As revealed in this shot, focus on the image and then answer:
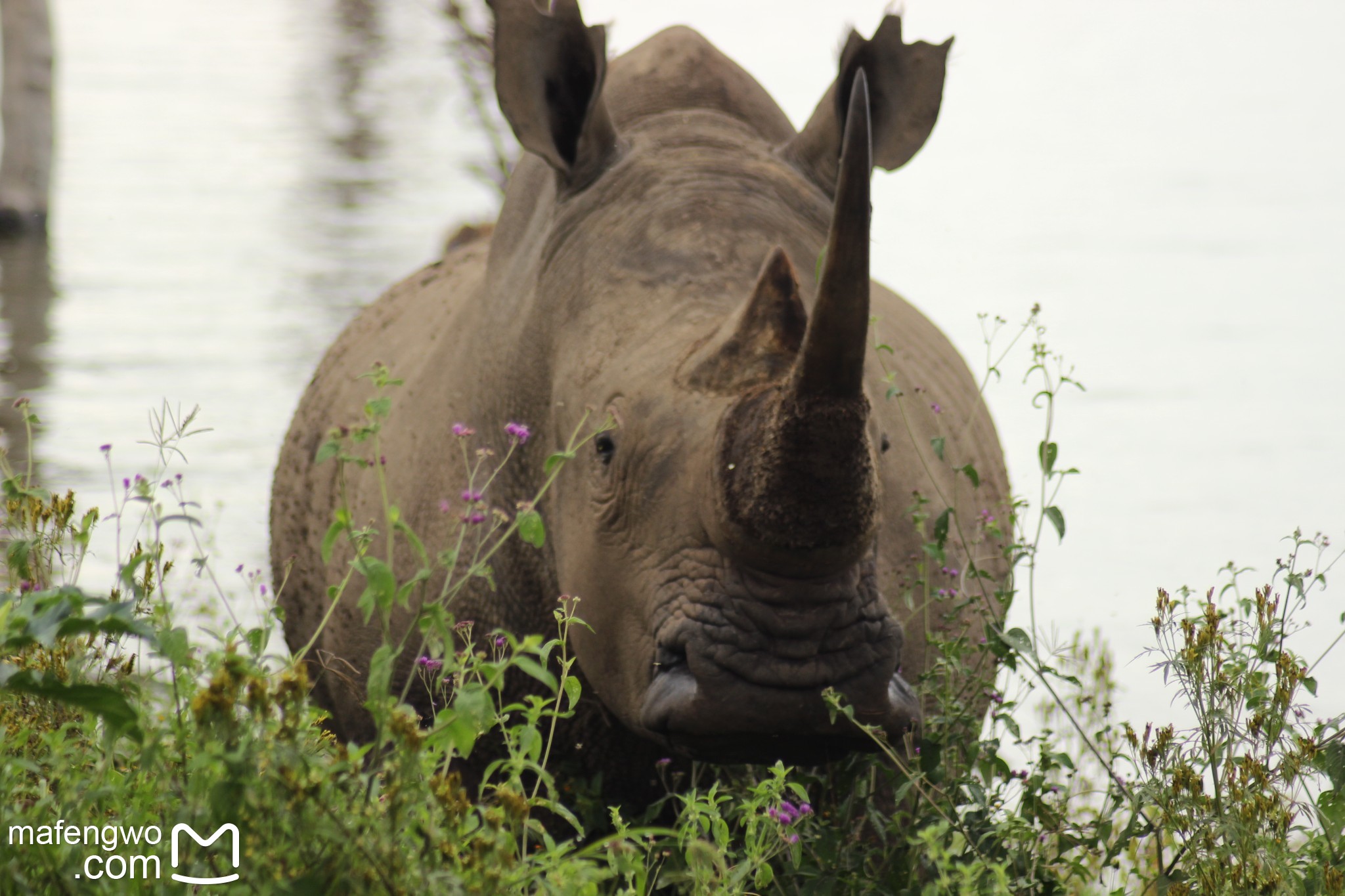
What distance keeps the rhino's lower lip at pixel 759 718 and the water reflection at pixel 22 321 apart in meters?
6.06

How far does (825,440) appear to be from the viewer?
3.19 m

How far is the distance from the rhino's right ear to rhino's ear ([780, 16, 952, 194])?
0.49 meters

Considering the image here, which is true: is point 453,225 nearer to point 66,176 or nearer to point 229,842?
point 229,842

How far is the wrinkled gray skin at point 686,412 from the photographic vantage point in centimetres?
332

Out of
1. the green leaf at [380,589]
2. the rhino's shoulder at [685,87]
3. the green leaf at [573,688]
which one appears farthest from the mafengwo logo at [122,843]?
the rhino's shoulder at [685,87]

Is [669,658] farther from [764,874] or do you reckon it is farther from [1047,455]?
[1047,455]

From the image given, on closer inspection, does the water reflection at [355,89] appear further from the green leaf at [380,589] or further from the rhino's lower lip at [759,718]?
the green leaf at [380,589]

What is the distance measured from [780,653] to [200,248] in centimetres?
1289

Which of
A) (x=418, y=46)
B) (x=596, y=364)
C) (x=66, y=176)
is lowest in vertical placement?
(x=596, y=364)

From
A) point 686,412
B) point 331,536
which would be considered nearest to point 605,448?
point 686,412

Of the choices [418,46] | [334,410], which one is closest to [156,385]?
[334,410]

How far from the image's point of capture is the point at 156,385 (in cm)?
1123

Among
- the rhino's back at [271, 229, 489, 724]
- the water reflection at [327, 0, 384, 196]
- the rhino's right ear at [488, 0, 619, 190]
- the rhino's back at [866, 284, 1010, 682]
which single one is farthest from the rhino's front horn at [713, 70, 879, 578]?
the water reflection at [327, 0, 384, 196]

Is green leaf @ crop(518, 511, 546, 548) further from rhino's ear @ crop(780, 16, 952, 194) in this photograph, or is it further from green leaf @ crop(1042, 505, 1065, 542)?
Result: rhino's ear @ crop(780, 16, 952, 194)
